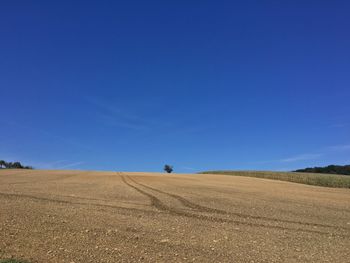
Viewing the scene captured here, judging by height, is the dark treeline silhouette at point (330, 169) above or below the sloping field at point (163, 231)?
above

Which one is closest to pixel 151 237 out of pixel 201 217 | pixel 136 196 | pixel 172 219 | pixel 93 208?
pixel 172 219

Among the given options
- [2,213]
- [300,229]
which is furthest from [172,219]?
[2,213]

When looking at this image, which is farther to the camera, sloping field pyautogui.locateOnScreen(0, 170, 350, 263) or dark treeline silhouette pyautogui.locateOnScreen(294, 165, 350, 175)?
dark treeline silhouette pyautogui.locateOnScreen(294, 165, 350, 175)

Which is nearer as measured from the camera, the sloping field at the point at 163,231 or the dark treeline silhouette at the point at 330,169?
the sloping field at the point at 163,231

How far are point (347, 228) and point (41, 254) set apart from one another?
1154cm

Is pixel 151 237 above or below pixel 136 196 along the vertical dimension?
below

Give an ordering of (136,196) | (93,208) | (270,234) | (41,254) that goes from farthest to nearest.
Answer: (136,196) < (93,208) < (270,234) < (41,254)

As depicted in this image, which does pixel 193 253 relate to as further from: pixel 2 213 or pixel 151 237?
pixel 2 213

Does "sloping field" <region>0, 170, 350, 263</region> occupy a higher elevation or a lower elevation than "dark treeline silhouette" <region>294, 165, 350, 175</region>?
lower

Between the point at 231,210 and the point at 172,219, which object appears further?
the point at 231,210

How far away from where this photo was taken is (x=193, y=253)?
1157 cm

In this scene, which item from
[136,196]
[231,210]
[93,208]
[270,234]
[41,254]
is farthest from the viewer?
[136,196]

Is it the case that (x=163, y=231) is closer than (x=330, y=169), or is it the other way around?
(x=163, y=231)

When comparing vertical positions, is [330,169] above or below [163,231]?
above
